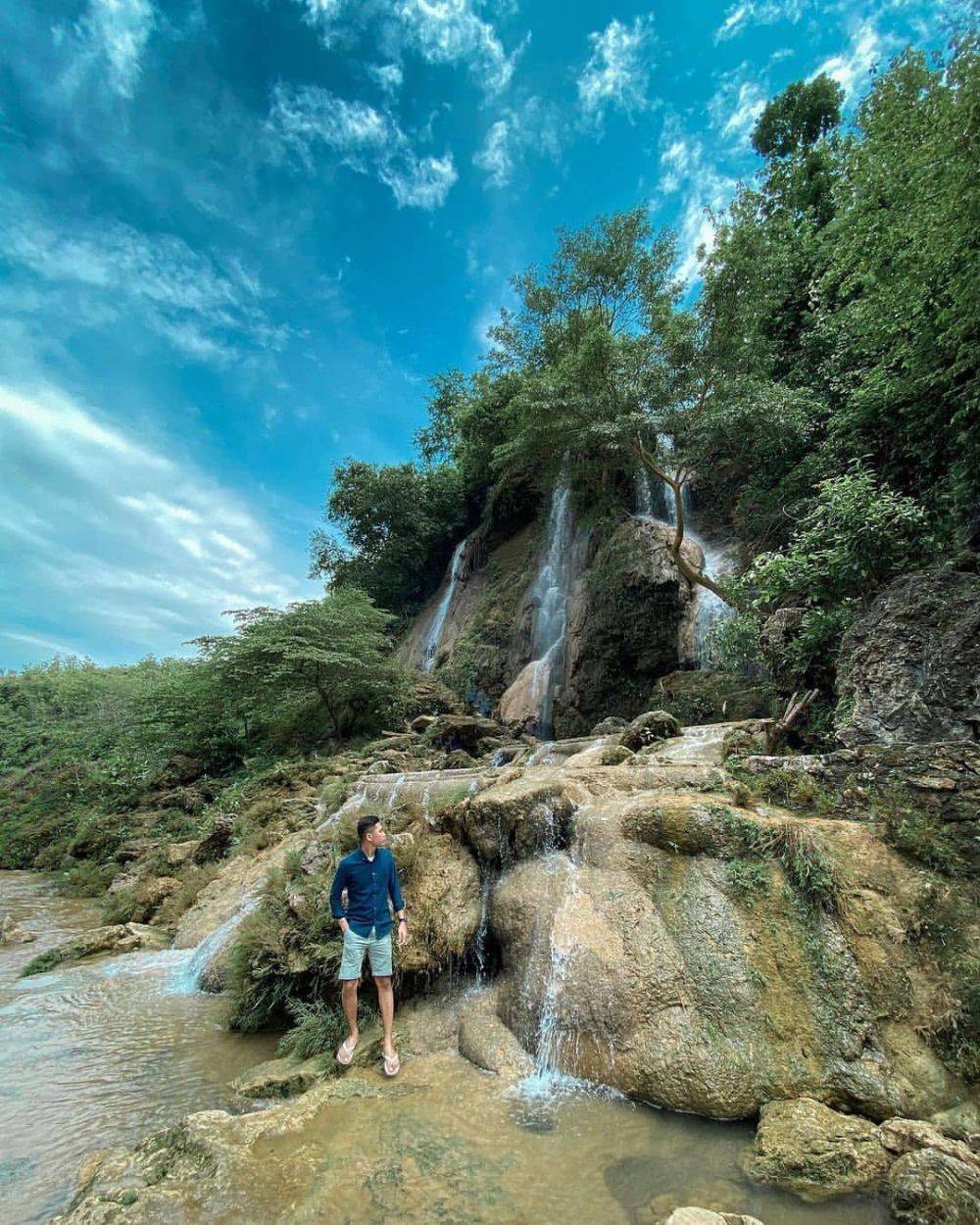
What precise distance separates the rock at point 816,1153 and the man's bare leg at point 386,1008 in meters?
2.60

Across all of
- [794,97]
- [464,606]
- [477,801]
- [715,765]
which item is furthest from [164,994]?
[794,97]

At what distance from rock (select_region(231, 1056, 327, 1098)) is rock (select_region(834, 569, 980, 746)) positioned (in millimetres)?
5973

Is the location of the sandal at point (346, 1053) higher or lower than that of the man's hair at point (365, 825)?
lower

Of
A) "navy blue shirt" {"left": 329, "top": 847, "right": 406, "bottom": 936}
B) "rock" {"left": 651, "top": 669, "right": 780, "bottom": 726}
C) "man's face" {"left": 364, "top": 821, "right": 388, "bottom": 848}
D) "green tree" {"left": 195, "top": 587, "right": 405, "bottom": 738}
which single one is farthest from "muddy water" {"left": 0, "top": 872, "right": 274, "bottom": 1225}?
"green tree" {"left": 195, "top": 587, "right": 405, "bottom": 738}

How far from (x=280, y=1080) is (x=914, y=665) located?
23.1 ft

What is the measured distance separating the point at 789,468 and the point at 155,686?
2229 cm

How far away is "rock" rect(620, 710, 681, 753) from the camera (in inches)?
394

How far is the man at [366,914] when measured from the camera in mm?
4738

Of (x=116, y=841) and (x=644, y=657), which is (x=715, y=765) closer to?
(x=644, y=657)

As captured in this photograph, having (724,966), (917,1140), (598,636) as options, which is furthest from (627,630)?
(917,1140)

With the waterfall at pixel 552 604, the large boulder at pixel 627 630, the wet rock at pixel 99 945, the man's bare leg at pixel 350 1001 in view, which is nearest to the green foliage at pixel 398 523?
the waterfall at pixel 552 604

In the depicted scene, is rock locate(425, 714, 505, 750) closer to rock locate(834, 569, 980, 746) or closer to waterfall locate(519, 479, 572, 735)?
waterfall locate(519, 479, 572, 735)

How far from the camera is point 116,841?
15648mm

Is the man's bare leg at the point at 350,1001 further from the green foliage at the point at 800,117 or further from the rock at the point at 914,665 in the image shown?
the green foliage at the point at 800,117
